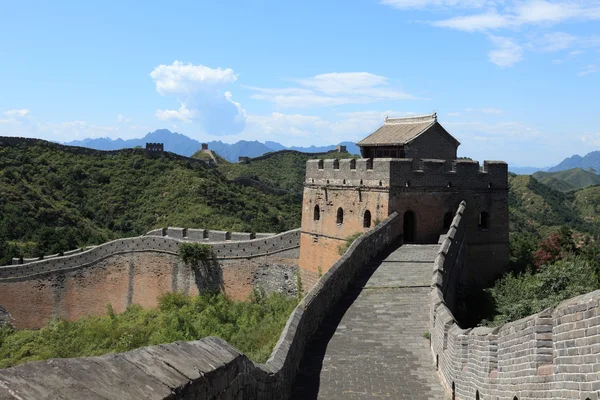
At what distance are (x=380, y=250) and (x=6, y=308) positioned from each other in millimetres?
20594

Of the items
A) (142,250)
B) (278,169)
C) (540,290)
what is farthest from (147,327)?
(278,169)

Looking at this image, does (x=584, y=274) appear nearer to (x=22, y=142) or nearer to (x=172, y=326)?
(x=172, y=326)

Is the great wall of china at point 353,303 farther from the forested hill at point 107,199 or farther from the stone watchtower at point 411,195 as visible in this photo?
the forested hill at point 107,199

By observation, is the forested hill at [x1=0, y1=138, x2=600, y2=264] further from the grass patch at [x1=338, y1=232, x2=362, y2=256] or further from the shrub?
the shrub

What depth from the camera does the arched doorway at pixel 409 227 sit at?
61.0 ft

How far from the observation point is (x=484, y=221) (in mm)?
20484

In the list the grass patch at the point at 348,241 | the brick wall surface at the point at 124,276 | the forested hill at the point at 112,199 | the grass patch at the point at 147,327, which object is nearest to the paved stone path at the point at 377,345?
the grass patch at the point at 348,241

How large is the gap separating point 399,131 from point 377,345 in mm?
11458

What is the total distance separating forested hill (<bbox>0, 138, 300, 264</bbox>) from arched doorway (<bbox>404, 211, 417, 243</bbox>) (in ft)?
62.7

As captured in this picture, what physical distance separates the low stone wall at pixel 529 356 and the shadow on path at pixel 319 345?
1.84 metres

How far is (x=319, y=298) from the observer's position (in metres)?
11.8

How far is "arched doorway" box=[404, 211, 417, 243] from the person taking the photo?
1859 cm

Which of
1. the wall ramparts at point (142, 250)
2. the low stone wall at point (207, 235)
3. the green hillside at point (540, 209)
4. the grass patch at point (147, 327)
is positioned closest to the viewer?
the grass patch at point (147, 327)

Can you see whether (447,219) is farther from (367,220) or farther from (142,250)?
(142,250)
